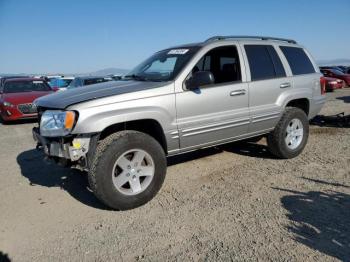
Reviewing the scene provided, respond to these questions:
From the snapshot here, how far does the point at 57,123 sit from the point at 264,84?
304cm

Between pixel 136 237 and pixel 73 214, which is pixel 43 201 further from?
Answer: pixel 136 237

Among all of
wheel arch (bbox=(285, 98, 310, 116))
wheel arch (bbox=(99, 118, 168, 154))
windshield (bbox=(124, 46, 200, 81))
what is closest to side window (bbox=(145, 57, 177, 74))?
windshield (bbox=(124, 46, 200, 81))

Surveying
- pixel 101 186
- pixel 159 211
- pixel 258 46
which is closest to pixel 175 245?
pixel 159 211

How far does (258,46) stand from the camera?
5.26m

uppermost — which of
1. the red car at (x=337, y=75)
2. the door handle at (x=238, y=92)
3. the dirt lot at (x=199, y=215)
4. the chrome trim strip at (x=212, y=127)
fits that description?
the door handle at (x=238, y=92)

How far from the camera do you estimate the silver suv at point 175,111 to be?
370 cm

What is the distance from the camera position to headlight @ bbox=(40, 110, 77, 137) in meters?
3.59

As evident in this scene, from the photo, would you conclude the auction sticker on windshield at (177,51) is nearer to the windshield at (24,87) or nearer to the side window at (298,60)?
the side window at (298,60)

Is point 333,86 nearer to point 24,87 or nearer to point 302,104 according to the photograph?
point 302,104

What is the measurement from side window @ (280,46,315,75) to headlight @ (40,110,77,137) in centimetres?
375

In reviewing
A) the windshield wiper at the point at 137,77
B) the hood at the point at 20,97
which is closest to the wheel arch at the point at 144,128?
the windshield wiper at the point at 137,77

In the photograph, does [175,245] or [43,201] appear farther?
[43,201]

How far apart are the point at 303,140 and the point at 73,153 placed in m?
3.91

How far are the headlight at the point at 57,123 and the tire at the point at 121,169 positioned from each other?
40 cm
